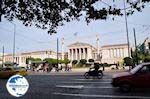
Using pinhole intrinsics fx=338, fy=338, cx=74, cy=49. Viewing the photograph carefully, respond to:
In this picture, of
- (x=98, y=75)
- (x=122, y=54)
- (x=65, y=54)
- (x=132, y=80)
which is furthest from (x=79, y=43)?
(x=132, y=80)

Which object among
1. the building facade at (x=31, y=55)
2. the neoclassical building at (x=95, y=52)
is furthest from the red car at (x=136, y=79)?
the building facade at (x=31, y=55)

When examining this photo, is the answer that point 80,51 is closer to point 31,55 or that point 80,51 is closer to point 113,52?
point 113,52

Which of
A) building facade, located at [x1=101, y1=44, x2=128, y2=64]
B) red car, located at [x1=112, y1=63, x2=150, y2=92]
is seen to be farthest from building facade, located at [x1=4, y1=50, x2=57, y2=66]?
red car, located at [x1=112, y1=63, x2=150, y2=92]

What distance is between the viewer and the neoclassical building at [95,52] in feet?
468

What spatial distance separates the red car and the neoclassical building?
123 meters

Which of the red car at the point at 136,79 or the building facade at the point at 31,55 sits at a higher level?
the building facade at the point at 31,55

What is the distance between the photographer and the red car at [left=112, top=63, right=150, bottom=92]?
57.5 feet

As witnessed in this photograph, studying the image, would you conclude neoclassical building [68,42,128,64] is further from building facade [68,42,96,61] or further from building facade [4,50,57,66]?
building facade [4,50,57,66]

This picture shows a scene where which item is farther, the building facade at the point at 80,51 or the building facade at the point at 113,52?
the building facade at the point at 80,51

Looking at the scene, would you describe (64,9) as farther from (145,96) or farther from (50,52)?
(50,52)

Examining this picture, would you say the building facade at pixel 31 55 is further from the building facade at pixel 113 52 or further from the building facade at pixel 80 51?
the building facade at pixel 113 52

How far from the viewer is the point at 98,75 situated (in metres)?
31.3

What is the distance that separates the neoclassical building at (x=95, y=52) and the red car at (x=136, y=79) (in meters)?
123

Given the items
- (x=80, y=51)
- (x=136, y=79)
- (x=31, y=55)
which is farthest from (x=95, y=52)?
(x=136, y=79)
